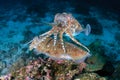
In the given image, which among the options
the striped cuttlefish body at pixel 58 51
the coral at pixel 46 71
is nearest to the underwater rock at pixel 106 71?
the coral at pixel 46 71

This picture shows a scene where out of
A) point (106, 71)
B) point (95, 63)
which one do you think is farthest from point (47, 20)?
point (95, 63)

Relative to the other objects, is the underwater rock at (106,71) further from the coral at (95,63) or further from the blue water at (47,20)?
the blue water at (47,20)

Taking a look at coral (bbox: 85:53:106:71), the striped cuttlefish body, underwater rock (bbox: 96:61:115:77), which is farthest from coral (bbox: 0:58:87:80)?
underwater rock (bbox: 96:61:115:77)

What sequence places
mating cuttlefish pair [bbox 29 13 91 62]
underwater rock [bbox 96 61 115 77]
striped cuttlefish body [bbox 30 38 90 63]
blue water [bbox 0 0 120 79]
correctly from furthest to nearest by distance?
1. blue water [bbox 0 0 120 79]
2. underwater rock [bbox 96 61 115 77]
3. striped cuttlefish body [bbox 30 38 90 63]
4. mating cuttlefish pair [bbox 29 13 91 62]

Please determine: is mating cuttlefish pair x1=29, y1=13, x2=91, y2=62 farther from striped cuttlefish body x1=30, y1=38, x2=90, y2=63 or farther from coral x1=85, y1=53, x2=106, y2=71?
coral x1=85, y1=53, x2=106, y2=71

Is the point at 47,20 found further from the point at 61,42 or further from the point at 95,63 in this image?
the point at 61,42

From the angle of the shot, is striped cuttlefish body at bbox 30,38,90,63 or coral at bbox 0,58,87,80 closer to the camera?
striped cuttlefish body at bbox 30,38,90,63

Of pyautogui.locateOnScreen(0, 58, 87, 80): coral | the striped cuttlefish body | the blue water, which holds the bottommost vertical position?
the blue water
